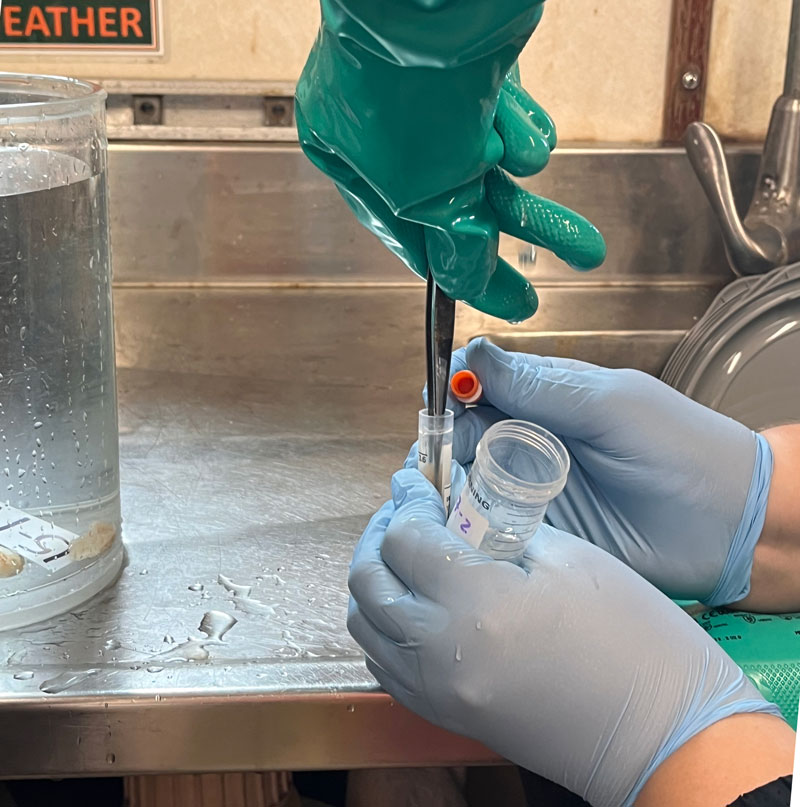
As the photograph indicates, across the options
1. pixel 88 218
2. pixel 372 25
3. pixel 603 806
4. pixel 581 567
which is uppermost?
pixel 372 25

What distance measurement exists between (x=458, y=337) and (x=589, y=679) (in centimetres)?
69

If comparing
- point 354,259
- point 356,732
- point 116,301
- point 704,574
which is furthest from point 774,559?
point 116,301

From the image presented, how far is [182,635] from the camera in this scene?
27.0 inches

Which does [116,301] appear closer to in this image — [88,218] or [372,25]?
[88,218]

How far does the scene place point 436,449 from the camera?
2.13 feet

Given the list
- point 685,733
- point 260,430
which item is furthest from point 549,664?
point 260,430

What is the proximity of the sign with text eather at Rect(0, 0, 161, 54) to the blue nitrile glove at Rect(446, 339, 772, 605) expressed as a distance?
25.0 inches

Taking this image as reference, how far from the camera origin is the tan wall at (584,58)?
1.16m

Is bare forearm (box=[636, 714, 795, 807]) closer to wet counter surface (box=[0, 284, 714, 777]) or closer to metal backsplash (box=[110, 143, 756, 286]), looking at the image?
wet counter surface (box=[0, 284, 714, 777])

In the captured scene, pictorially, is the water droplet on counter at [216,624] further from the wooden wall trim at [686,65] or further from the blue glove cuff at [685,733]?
the wooden wall trim at [686,65]

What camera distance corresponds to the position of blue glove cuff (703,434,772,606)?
75 cm

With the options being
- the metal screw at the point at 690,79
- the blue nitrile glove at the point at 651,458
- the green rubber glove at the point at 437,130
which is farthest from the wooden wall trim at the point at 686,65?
the green rubber glove at the point at 437,130

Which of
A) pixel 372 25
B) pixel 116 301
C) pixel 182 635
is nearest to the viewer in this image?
pixel 372 25

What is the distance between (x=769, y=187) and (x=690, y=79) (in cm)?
18
